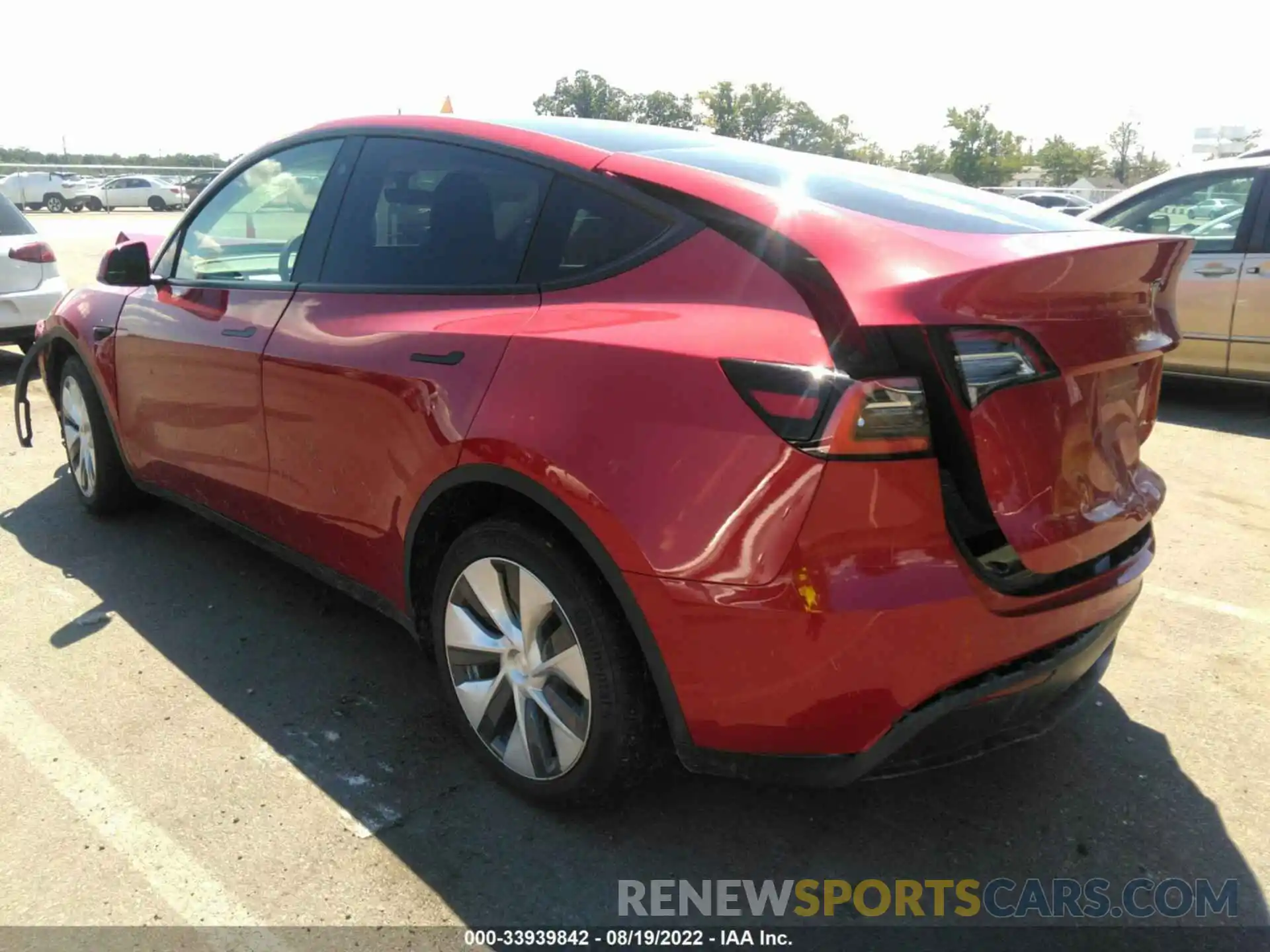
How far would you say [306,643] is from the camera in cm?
360

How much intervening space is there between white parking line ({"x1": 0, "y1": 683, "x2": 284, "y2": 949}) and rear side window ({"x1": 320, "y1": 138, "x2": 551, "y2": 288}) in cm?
159

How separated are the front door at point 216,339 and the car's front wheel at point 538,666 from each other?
112 centimetres

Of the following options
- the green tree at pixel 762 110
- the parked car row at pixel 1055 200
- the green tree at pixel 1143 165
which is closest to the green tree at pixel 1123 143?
the green tree at pixel 1143 165

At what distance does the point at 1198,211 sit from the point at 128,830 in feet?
24.4

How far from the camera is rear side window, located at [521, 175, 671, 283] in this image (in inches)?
95.3

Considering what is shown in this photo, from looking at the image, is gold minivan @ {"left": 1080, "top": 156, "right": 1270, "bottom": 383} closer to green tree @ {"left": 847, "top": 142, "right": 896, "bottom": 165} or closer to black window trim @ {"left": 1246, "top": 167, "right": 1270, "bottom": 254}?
black window trim @ {"left": 1246, "top": 167, "right": 1270, "bottom": 254}

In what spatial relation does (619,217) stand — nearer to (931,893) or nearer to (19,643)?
(931,893)

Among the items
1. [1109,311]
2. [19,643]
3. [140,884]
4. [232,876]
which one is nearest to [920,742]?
[1109,311]

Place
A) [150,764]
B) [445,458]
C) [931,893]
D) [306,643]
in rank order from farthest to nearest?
[306,643], [150,764], [445,458], [931,893]

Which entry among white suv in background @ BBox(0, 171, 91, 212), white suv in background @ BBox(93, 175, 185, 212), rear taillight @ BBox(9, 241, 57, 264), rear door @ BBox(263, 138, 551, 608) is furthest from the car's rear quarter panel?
white suv in background @ BBox(0, 171, 91, 212)

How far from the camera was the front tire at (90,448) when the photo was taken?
14.9 ft

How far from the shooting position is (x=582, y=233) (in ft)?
8.31

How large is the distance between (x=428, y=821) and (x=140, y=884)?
0.68 metres

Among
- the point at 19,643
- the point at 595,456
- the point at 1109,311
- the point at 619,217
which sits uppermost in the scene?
the point at 619,217
